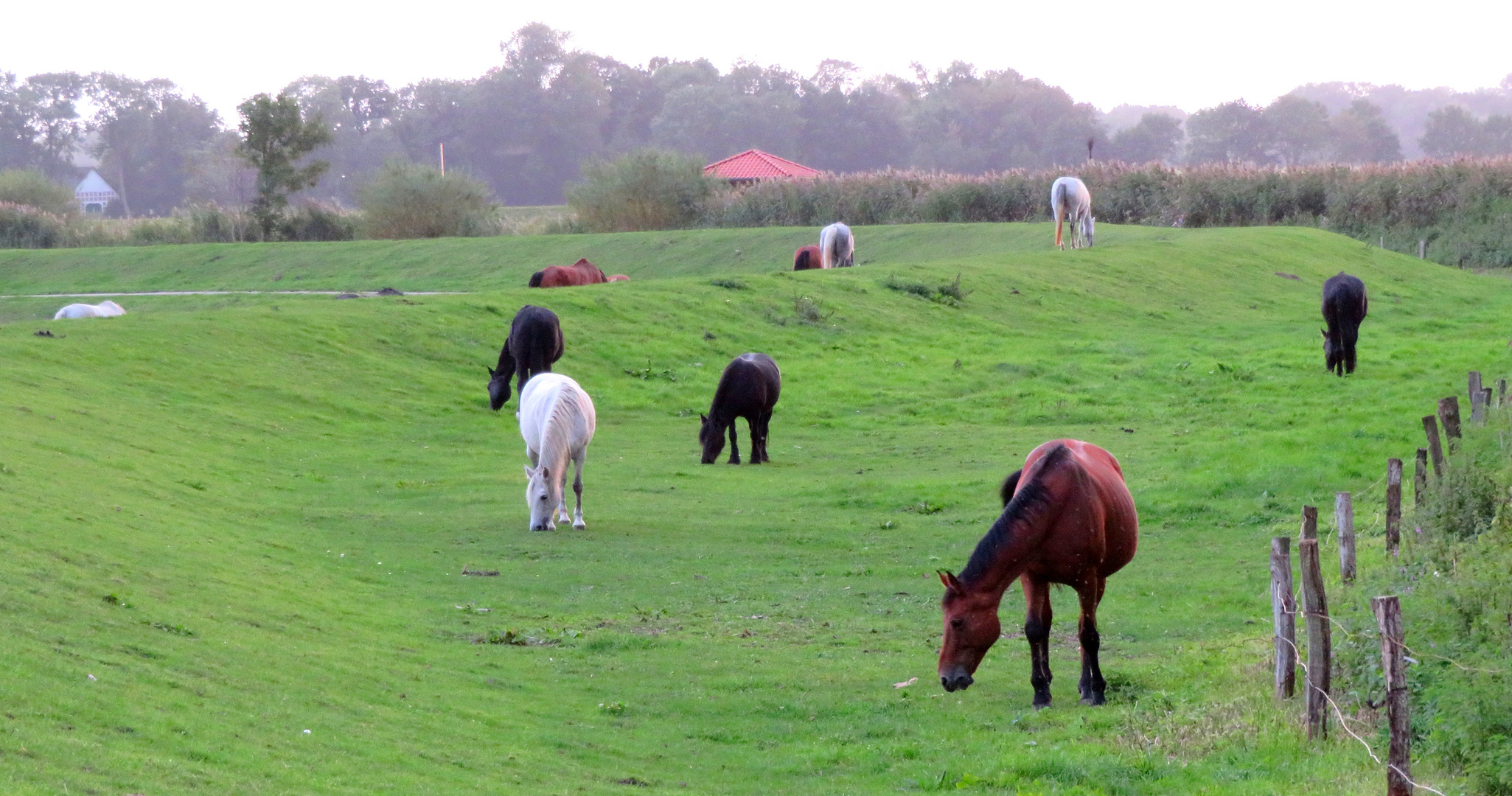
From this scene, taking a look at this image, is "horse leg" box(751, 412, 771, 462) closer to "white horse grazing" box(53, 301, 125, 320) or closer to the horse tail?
the horse tail

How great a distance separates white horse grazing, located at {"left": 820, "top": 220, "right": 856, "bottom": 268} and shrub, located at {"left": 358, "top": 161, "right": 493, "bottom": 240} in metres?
22.9

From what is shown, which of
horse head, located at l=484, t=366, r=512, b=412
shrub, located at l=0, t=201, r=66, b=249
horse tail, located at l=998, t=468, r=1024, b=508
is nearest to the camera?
horse tail, located at l=998, t=468, r=1024, b=508

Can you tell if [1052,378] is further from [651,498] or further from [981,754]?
[981,754]

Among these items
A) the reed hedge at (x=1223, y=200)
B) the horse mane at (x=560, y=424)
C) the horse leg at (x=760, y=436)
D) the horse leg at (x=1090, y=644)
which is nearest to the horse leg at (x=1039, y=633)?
the horse leg at (x=1090, y=644)

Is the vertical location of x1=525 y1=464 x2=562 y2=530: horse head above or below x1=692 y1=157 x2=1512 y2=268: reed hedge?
below

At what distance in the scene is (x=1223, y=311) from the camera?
32.9 metres

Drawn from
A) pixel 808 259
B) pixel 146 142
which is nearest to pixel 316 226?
pixel 808 259

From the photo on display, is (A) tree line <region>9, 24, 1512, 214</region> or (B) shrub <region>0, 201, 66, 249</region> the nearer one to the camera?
(B) shrub <region>0, 201, 66, 249</region>

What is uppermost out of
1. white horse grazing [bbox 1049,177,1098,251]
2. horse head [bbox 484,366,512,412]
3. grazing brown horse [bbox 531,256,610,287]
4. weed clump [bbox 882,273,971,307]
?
white horse grazing [bbox 1049,177,1098,251]

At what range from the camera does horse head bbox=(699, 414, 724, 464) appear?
17562 mm

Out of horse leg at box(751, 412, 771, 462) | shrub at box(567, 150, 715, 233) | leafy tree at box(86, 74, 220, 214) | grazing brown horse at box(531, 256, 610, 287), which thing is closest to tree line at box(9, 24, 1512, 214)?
leafy tree at box(86, 74, 220, 214)

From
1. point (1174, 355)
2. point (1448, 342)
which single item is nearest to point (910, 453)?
point (1174, 355)

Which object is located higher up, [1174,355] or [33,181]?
[33,181]

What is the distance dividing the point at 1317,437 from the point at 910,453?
5.11 meters
